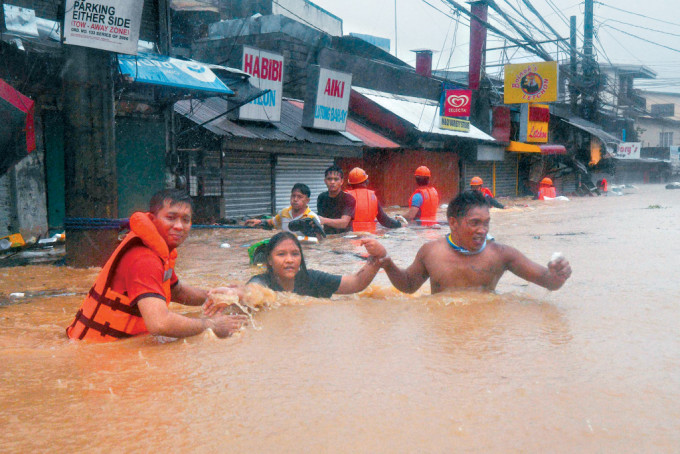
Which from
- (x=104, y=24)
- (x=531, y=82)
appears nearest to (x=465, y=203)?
(x=104, y=24)

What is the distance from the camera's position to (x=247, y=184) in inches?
572

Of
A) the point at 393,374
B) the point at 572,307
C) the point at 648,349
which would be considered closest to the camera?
the point at 393,374

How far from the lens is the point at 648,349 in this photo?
3488 mm

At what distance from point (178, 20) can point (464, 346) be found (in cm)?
1819

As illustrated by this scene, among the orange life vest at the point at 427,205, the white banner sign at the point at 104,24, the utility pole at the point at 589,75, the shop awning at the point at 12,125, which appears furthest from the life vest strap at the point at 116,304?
the utility pole at the point at 589,75

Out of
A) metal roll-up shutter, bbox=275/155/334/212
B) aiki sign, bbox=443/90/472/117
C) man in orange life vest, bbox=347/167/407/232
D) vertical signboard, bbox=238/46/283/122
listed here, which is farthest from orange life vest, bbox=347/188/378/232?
aiki sign, bbox=443/90/472/117

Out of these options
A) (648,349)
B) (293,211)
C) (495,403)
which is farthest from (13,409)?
(293,211)

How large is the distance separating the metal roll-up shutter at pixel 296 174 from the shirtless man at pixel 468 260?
1104 centimetres

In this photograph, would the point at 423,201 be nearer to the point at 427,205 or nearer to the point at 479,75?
the point at 427,205

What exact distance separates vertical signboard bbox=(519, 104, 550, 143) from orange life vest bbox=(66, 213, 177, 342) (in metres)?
25.8

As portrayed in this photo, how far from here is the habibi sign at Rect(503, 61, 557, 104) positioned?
2409 centimetres

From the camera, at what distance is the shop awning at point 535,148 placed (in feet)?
85.6

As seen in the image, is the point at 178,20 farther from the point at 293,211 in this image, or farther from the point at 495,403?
the point at 495,403

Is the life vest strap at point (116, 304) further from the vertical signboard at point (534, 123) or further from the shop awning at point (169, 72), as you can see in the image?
the vertical signboard at point (534, 123)
